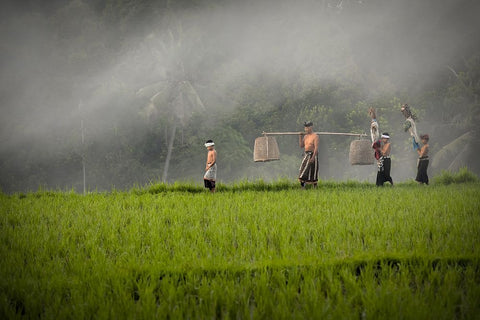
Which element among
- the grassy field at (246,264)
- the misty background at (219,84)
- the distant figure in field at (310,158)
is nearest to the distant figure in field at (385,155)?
the distant figure in field at (310,158)

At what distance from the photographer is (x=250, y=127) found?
27797mm

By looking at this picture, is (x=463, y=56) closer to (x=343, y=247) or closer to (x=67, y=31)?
(x=343, y=247)

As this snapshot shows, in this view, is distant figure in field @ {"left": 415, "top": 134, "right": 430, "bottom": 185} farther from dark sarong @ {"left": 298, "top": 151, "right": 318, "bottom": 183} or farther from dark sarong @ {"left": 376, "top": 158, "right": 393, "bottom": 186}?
dark sarong @ {"left": 298, "top": 151, "right": 318, "bottom": 183}

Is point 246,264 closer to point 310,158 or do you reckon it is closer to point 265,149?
point 265,149

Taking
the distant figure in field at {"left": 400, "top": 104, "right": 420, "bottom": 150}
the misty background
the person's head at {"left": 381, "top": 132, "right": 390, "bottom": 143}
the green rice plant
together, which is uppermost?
the misty background

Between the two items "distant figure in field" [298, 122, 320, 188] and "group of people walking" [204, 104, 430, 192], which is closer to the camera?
"group of people walking" [204, 104, 430, 192]

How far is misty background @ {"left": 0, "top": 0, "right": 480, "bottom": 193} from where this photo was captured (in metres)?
22.7

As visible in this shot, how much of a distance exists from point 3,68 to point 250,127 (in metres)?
19.7

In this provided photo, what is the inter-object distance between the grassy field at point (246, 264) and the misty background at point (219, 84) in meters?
16.5

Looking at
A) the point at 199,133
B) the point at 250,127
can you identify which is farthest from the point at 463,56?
the point at 199,133

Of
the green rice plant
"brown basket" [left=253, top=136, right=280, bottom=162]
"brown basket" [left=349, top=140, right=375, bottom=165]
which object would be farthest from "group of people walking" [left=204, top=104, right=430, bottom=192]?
the green rice plant

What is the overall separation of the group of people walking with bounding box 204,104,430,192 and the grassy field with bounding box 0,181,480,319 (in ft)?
9.40

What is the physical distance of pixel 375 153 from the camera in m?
9.41

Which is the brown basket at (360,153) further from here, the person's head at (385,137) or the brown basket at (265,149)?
the brown basket at (265,149)
